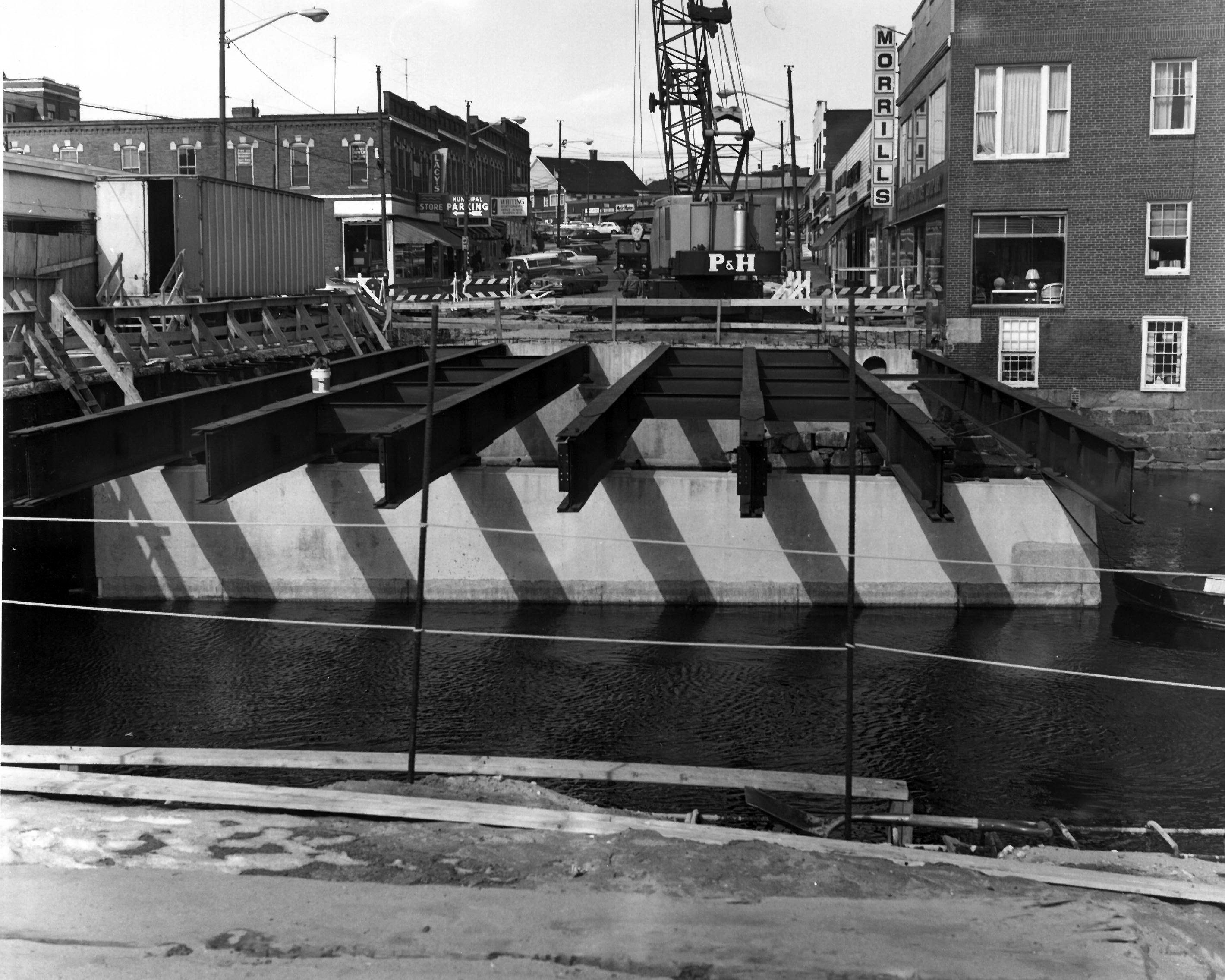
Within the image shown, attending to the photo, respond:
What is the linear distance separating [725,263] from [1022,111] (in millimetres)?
7890

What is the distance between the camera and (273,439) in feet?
46.2

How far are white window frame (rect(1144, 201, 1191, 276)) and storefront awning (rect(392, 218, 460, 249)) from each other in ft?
59.5

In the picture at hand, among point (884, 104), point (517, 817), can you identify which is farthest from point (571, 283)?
point (517, 817)

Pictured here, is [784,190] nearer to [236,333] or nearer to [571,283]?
[571,283]

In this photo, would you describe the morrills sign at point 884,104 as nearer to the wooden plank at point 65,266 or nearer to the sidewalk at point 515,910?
the wooden plank at point 65,266

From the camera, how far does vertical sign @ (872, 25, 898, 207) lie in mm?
32219

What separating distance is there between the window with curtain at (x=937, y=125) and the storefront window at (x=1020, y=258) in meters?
2.16

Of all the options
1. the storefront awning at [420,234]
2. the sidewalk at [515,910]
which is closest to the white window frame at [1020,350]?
the storefront awning at [420,234]

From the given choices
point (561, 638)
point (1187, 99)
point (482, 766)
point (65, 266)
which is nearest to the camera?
point (482, 766)

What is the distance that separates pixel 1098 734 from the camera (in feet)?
37.7

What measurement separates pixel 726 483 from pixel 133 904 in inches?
433

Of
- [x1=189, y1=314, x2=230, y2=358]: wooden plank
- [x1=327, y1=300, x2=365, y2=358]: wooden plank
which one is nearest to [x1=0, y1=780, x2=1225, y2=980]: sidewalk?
[x1=189, y1=314, x2=230, y2=358]: wooden plank

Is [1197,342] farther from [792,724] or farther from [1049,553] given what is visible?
[792,724]

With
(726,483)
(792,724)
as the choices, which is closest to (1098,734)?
(792,724)
